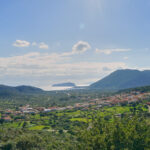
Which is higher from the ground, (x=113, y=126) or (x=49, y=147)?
(x=113, y=126)

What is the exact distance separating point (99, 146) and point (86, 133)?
10.6 ft

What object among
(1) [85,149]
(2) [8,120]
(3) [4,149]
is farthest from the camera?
(2) [8,120]

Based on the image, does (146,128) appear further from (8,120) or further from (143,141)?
(8,120)

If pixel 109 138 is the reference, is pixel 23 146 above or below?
below

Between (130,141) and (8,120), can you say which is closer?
(130,141)

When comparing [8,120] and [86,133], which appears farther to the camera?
[8,120]

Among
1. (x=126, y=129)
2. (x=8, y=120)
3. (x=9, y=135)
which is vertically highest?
(x=126, y=129)

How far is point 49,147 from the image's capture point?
37.0 m

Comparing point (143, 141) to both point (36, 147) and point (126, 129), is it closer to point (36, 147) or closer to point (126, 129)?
point (126, 129)

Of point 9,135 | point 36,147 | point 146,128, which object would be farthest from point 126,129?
point 9,135

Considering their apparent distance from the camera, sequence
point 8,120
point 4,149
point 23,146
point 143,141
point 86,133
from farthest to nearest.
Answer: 1. point 8,120
2. point 23,146
3. point 4,149
4. point 86,133
5. point 143,141

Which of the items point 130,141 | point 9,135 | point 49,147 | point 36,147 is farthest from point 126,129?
point 9,135

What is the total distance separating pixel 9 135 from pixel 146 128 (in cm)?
3217

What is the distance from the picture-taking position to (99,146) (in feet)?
70.5
